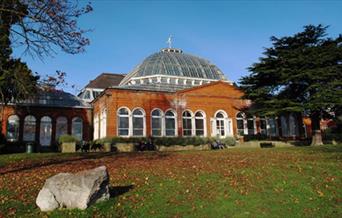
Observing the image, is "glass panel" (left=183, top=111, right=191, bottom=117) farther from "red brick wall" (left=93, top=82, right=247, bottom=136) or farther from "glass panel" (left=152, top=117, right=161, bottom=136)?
"glass panel" (left=152, top=117, right=161, bottom=136)

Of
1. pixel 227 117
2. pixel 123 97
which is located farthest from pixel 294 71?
pixel 123 97

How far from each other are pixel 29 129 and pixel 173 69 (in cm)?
1851

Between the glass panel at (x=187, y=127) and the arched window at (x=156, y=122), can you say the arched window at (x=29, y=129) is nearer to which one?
the arched window at (x=156, y=122)

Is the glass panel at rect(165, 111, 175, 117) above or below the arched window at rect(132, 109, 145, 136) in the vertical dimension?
above

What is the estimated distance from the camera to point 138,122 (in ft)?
99.5

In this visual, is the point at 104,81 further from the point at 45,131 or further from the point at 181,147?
the point at 181,147

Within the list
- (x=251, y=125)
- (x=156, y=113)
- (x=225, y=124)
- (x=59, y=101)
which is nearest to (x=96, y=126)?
(x=59, y=101)

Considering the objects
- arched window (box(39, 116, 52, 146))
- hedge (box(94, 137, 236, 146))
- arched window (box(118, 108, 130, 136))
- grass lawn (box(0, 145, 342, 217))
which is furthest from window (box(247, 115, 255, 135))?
arched window (box(39, 116, 52, 146))

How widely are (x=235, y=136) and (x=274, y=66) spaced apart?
850 centimetres

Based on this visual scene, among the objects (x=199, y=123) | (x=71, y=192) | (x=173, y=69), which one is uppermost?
(x=173, y=69)

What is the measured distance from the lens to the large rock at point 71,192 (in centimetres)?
760

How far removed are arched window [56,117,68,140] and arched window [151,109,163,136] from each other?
1221cm

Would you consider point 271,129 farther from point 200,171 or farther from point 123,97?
point 200,171

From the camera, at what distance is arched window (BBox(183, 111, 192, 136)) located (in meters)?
31.9
